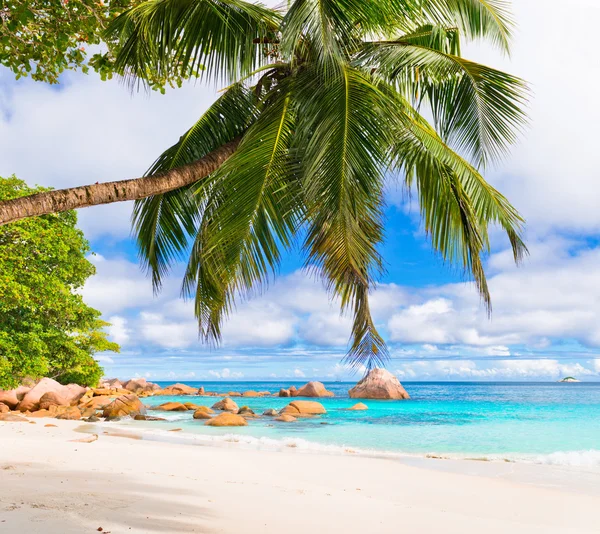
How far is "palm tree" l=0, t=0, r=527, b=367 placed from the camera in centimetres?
490

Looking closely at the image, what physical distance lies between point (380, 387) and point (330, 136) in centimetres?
3377

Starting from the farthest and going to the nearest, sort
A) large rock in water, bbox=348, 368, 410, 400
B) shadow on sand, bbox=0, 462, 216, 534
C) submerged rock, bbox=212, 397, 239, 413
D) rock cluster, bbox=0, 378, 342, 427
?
large rock in water, bbox=348, 368, 410, 400 < submerged rock, bbox=212, 397, 239, 413 < rock cluster, bbox=0, 378, 342, 427 < shadow on sand, bbox=0, 462, 216, 534

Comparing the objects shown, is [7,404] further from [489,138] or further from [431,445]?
[489,138]

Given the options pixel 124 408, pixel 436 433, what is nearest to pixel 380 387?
pixel 436 433

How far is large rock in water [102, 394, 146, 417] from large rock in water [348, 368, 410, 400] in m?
18.1

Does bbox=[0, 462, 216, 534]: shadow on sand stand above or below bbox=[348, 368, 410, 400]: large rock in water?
above

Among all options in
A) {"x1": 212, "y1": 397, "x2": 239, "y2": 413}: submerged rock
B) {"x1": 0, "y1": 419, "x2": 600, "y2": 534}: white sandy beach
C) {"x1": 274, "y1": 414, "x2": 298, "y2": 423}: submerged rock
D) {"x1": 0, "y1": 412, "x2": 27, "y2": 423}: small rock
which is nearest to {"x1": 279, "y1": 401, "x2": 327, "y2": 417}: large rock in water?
{"x1": 274, "y1": 414, "x2": 298, "y2": 423}: submerged rock

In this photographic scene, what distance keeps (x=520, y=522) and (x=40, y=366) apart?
497 inches

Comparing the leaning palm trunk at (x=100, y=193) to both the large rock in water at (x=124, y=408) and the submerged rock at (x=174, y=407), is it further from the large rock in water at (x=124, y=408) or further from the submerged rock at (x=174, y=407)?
the submerged rock at (x=174, y=407)

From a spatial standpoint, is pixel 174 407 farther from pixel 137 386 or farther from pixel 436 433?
pixel 137 386

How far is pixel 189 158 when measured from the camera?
7.18 m

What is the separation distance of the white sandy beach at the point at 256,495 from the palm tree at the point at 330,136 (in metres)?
1.85

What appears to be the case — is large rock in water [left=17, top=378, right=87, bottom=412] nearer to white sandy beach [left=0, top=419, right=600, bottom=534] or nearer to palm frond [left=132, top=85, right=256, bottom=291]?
white sandy beach [left=0, top=419, right=600, bottom=534]

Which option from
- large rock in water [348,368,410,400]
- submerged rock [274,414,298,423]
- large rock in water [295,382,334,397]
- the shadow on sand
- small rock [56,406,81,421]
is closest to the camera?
the shadow on sand
